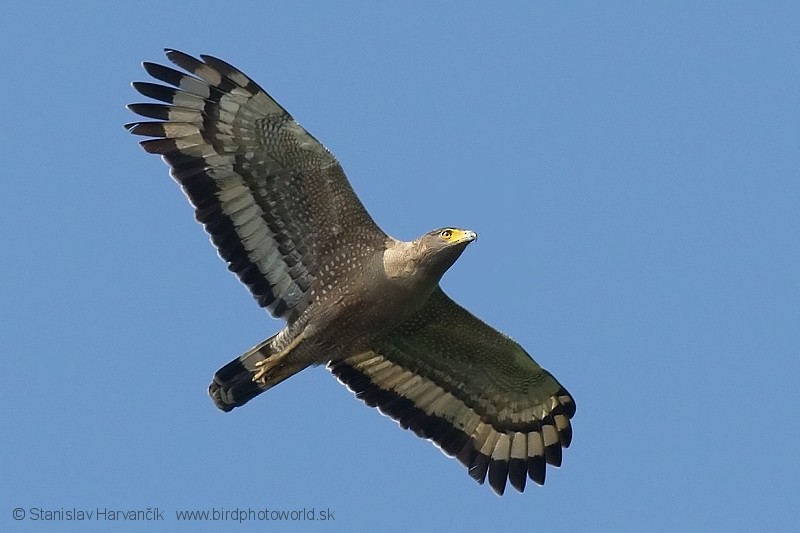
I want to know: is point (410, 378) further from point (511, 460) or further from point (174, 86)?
point (174, 86)

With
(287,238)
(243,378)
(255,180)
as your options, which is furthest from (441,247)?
(243,378)

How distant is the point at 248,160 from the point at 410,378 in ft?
11.0

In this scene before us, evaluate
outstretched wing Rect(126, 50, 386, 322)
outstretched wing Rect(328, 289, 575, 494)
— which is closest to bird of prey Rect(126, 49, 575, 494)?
outstretched wing Rect(126, 50, 386, 322)

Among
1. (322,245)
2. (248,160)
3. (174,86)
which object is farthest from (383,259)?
(174,86)

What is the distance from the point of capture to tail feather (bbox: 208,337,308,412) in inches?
635

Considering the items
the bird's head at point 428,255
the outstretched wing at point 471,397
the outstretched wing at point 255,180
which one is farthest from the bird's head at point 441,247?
the outstretched wing at point 471,397

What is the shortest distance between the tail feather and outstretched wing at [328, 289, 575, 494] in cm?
108

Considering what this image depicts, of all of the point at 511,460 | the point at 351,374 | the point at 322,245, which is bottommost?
the point at 511,460

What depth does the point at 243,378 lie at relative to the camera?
1617 centimetres

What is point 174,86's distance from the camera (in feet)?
51.7

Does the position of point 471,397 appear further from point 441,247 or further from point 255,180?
point 255,180

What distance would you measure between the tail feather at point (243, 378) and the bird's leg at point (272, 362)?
0.10 meters

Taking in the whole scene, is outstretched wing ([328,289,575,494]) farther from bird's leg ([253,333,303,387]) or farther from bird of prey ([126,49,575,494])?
bird's leg ([253,333,303,387])

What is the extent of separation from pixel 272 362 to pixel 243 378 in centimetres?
48
